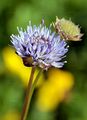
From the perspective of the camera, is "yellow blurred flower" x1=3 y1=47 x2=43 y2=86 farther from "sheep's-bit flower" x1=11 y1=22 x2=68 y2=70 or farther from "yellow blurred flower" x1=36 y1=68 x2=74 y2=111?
"sheep's-bit flower" x1=11 y1=22 x2=68 y2=70

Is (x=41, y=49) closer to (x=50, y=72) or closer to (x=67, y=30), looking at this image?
(x=67, y=30)

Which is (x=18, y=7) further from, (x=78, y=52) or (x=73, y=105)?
(x=73, y=105)

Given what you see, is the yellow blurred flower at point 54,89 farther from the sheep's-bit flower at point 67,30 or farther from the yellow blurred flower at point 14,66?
the sheep's-bit flower at point 67,30

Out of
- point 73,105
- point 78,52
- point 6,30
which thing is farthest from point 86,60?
point 6,30

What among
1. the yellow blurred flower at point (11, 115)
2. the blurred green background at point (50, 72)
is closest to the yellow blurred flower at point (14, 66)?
the blurred green background at point (50, 72)

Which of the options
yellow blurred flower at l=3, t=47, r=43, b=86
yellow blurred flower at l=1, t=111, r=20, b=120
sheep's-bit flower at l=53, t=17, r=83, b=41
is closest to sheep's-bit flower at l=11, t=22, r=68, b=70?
sheep's-bit flower at l=53, t=17, r=83, b=41

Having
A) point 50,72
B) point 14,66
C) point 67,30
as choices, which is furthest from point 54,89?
point 67,30
